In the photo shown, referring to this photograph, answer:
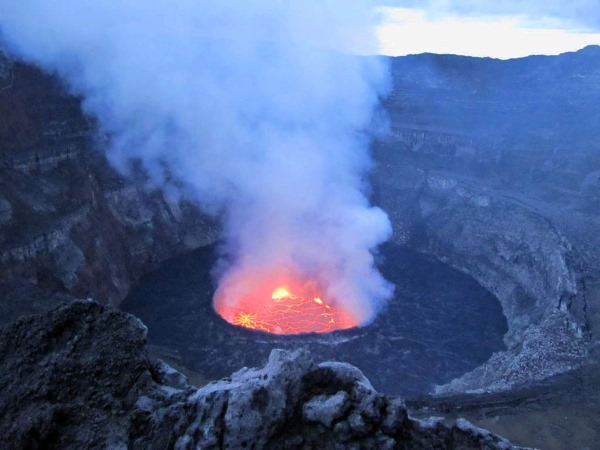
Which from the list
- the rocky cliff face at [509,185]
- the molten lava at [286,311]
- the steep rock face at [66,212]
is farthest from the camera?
the molten lava at [286,311]

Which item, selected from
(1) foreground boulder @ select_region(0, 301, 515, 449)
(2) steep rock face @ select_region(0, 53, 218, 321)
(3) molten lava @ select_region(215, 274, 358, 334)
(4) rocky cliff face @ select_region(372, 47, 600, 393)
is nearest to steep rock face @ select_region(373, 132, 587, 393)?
(4) rocky cliff face @ select_region(372, 47, 600, 393)

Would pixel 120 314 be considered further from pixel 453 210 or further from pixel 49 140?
pixel 453 210

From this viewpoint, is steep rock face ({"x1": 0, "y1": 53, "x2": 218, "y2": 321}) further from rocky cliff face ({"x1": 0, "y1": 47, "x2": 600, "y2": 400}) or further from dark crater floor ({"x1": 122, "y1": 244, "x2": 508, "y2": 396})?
dark crater floor ({"x1": 122, "y1": 244, "x2": 508, "y2": 396})

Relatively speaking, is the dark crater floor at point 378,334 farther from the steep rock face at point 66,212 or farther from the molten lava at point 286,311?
the steep rock face at point 66,212

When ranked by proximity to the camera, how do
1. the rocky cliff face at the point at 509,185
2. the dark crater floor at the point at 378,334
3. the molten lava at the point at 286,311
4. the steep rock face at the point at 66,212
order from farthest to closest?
the molten lava at the point at 286,311 → the steep rock face at the point at 66,212 → the rocky cliff face at the point at 509,185 → the dark crater floor at the point at 378,334

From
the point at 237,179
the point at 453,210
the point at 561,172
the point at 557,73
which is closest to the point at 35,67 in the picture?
the point at 237,179

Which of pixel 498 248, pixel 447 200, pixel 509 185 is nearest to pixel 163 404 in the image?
pixel 498 248

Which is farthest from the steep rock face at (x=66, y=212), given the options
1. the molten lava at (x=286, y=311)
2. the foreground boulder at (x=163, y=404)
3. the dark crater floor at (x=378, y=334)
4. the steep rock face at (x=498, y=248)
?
the steep rock face at (x=498, y=248)

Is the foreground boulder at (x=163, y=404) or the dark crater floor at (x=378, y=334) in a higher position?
the dark crater floor at (x=378, y=334)

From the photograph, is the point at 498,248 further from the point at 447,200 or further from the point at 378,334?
the point at 378,334
